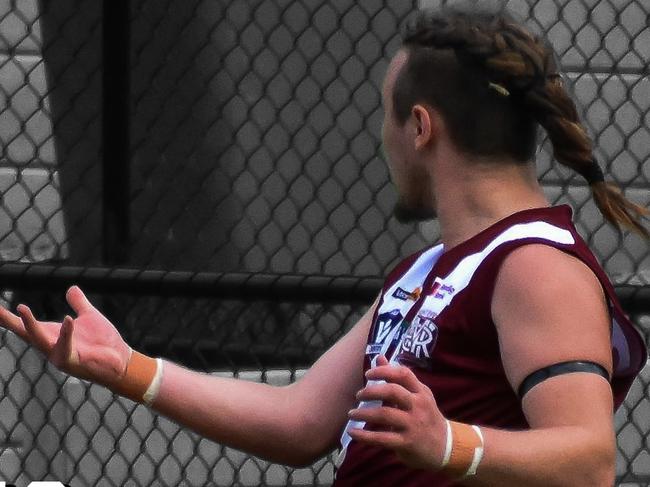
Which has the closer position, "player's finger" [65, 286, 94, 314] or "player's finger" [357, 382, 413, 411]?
"player's finger" [357, 382, 413, 411]

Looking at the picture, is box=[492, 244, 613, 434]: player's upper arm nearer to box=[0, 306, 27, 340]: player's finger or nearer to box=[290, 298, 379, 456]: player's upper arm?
box=[290, 298, 379, 456]: player's upper arm

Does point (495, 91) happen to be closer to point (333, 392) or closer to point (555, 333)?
point (555, 333)

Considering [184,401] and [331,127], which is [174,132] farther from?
[184,401]

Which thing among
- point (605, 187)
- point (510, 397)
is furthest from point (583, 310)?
point (605, 187)

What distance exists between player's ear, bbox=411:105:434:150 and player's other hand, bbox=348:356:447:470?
1.02 feet

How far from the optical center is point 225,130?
3.07 m

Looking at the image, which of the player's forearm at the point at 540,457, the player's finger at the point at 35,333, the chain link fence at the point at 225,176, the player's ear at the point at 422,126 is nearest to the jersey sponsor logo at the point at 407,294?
the player's ear at the point at 422,126

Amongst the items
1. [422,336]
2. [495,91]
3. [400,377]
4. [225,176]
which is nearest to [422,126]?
[495,91]

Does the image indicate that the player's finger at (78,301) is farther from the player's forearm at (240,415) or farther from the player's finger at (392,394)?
the player's finger at (392,394)

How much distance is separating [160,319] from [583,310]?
1.75 metres

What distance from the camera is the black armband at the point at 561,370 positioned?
1.23 meters

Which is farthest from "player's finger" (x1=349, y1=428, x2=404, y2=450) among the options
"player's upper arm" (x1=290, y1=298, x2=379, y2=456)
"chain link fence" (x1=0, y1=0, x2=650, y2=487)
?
"chain link fence" (x1=0, y1=0, x2=650, y2=487)

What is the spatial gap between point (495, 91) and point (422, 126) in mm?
81

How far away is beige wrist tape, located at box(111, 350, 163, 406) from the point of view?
1522 millimetres
